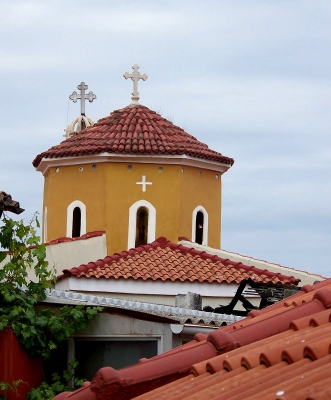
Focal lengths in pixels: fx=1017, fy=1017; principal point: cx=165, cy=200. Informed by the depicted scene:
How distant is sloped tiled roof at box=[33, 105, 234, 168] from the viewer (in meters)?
24.5

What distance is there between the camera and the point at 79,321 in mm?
11352

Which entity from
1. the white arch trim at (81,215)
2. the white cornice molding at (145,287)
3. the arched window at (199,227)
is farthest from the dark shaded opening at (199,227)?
→ the white cornice molding at (145,287)

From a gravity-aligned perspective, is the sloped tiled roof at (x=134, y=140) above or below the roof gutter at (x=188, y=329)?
above

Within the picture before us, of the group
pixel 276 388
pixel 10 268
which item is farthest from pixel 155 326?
pixel 276 388

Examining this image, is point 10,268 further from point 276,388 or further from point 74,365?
point 276,388

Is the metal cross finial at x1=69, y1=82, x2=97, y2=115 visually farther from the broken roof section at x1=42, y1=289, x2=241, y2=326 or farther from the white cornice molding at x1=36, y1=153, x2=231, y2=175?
the broken roof section at x1=42, y1=289, x2=241, y2=326

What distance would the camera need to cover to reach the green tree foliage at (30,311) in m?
11.3

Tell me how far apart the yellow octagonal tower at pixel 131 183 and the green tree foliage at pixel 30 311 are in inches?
483

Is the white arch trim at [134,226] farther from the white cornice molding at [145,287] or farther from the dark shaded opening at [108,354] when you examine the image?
the dark shaded opening at [108,354]

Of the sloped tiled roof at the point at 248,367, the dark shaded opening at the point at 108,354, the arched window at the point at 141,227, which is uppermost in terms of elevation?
the arched window at the point at 141,227

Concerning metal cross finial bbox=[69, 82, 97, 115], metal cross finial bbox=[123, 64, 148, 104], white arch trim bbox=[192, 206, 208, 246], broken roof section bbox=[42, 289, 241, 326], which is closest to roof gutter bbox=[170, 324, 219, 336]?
broken roof section bbox=[42, 289, 241, 326]

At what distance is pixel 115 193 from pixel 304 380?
799 inches

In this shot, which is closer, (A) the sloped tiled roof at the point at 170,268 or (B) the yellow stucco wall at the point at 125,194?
(A) the sloped tiled roof at the point at 170,268

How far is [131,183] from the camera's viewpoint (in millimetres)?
24859
